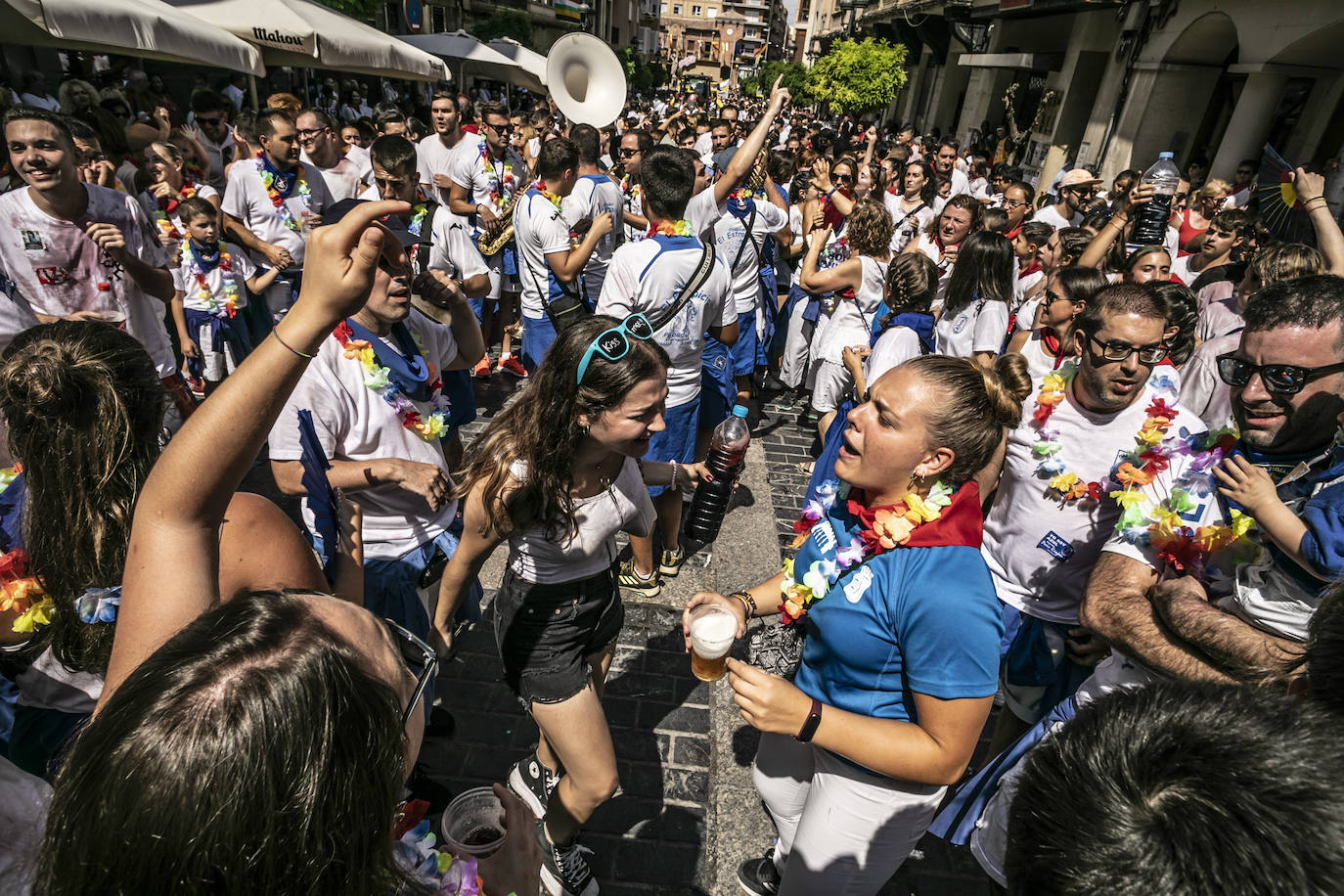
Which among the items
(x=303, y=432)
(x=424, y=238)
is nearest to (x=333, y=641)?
(x=303, y=432)

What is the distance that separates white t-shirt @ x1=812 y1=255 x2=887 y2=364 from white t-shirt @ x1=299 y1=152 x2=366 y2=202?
4.62m

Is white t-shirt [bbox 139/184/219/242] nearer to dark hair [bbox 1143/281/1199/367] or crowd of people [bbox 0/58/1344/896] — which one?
crowd of people [bbox 0/58/1344/896]

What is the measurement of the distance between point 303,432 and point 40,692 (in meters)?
0.93

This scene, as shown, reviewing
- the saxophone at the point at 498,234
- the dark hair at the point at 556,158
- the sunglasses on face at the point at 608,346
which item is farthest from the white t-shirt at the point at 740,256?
the sunglasses on face at the point at 608,346

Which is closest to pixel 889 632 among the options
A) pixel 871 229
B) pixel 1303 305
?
pixel 1303 305

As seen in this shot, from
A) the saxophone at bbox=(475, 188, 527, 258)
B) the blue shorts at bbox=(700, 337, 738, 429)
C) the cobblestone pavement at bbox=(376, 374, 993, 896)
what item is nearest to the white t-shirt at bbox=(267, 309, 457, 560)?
the cobblestone pavement at bbox=(376, 374, 993, 896)

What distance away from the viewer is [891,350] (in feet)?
13.6

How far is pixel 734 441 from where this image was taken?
3.01 metres

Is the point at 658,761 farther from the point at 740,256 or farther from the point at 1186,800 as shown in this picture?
the point at 740,256

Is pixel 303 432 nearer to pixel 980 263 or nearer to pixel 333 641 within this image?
pixel 333 641

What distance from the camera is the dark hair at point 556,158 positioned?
5.27m

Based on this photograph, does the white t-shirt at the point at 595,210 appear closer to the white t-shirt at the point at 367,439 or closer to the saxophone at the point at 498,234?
the saxophone at the point at 498,234

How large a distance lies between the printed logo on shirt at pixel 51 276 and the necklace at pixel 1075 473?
5.17 meters

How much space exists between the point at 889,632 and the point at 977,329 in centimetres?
331
